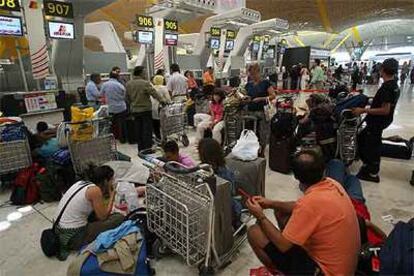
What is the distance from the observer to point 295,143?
4.09 meters

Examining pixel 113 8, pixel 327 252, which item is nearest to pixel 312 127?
pixel 327 252

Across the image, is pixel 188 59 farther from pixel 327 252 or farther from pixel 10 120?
pixel 327 252

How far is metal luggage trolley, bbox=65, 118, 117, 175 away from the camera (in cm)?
367

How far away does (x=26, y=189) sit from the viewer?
135 inches

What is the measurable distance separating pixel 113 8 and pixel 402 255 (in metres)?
16.7

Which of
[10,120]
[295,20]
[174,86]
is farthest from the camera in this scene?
[295,20]

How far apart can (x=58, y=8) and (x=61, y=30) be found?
1.32 feet

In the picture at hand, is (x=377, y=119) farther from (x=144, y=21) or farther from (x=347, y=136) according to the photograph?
(x=144, y=21)

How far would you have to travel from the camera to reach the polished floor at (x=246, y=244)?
2.27 m

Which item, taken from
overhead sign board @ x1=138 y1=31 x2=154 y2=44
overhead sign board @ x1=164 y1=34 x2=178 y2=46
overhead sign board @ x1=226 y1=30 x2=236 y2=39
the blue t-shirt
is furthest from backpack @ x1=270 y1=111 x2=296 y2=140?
overhead sign board @ x1=226 y1=30 x2=236 y2=39

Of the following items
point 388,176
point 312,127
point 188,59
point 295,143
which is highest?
point 188,59

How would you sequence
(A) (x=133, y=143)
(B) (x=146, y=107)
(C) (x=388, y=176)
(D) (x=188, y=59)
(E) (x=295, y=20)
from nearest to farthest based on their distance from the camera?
(C) (x=388, y=176) < (B) (x=146, y=107) < (A) (x=133, y=143) < (D) (x=188, y=59) < (E) (x=295, y=20)

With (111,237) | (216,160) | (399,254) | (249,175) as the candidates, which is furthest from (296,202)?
(249,175)

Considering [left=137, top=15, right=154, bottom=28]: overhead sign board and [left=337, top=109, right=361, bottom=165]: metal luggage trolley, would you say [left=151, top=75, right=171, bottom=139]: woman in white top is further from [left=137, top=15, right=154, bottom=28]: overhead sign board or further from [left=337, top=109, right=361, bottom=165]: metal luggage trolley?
[left=337, top=109, right=361, bottom=165]: metal luggage trolley
